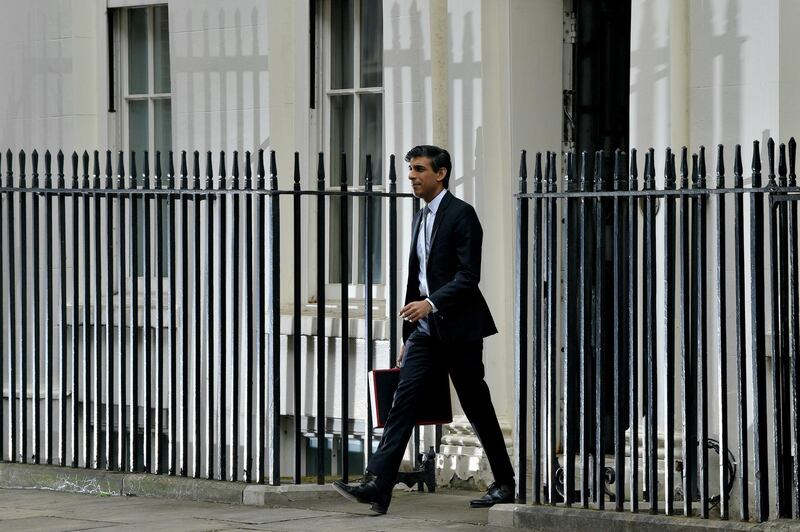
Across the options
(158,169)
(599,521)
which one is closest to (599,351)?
(599,521)

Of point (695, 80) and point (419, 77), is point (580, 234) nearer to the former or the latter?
point (695, 80)

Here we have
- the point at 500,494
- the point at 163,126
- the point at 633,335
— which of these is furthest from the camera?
the point at 163,126

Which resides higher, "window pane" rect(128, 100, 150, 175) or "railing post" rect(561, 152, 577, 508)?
"window pane" rect(128, 100, 150, 175)

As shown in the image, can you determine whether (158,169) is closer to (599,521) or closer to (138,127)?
(599,521)

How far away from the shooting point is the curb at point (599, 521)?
8.08 metres

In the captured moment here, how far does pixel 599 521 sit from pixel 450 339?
1.25 m

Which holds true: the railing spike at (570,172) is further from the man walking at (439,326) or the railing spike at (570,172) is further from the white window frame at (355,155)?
the white window frame at (355,155)

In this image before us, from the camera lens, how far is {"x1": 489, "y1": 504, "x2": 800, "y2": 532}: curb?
808 cm

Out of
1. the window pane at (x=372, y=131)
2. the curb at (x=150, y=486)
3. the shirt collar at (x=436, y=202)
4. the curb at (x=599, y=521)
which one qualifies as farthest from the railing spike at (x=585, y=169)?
the window pane at (x=372, y=131)

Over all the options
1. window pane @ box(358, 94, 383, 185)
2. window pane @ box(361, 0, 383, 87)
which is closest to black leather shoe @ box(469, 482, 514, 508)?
window pane @ box(358, 94, 383, 185)

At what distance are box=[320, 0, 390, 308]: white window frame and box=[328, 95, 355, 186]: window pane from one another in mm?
20

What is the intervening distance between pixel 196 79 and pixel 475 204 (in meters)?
2.92

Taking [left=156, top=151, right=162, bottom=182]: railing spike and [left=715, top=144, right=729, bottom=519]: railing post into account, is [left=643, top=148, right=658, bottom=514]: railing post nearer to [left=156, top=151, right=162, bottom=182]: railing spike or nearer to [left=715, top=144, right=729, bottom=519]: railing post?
[left=715, top=144, right=729, bottom=519]: railing post

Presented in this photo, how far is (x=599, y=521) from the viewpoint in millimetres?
8531
